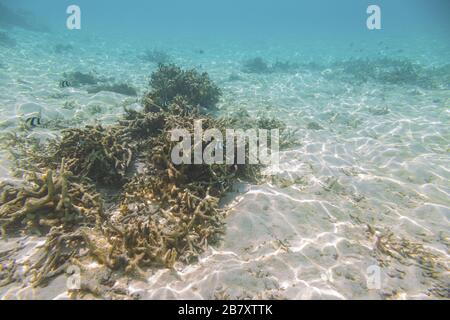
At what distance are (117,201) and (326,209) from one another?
4068 millimetres

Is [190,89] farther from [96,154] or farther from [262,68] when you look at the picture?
[262,68]

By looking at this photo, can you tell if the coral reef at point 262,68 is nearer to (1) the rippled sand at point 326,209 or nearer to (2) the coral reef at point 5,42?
(1) the rippled sand at point 326,209

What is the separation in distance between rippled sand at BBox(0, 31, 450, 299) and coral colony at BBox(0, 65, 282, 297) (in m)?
0.27

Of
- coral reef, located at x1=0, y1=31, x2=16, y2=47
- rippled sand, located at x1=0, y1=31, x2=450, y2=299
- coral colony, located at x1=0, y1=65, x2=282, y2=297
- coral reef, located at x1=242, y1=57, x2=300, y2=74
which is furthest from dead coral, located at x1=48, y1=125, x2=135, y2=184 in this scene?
coral reef, located at x1=0, y1=31, x2=16, y2=47

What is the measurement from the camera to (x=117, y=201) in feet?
15.5

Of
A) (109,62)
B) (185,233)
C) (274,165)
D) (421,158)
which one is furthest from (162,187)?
(109,62)

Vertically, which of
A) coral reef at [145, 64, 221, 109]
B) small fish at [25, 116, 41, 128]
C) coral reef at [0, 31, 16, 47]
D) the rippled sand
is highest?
coral reef at [0, 31, 16, 47]

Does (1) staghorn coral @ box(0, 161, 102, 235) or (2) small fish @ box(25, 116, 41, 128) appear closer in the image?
(1) staghorn coral @ box(0, 161, 102, 235)

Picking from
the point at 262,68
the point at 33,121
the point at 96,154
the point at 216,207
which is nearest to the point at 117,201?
the point at 96,154

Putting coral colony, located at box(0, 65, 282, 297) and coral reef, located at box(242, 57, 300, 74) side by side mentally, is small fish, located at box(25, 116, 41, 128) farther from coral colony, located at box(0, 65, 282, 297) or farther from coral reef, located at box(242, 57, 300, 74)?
coral reef, located at box(242, 57, 300, 74)

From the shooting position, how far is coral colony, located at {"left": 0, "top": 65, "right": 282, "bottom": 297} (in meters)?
3.52

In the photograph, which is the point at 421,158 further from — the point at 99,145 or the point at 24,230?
the point at 24,230

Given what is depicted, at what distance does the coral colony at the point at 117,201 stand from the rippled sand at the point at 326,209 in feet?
0.89

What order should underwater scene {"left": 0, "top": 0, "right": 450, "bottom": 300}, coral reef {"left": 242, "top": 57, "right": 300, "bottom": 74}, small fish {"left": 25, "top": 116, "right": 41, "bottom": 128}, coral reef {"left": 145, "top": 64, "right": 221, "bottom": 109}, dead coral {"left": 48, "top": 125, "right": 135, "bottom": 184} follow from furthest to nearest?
coral reef {"left": 242, "top": 57, "right": 300, "bottom": 74}, coral reef {"left": 145, "top": 64, "right": 221, "bottom": 109}, small fish {"left": 25, "top": 116, "right": 41, "bottom": 128}, dead coral {"left": 48, "top": 125, "right": 135, "bottom": 184}, underwater scene {"left": 0, "top": 0, "right": 450, "bottom": 300}
